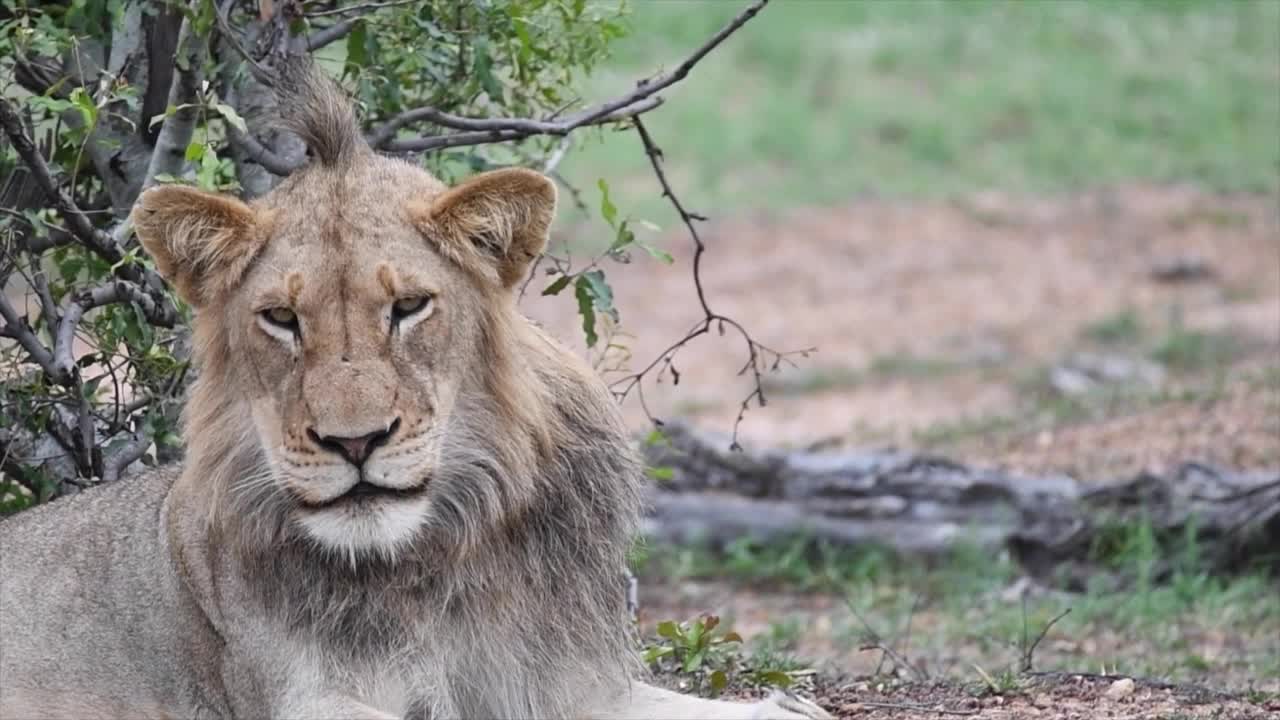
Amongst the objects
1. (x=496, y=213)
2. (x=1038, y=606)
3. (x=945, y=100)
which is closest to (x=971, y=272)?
(x=945, y=100)

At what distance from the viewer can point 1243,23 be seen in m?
20.4

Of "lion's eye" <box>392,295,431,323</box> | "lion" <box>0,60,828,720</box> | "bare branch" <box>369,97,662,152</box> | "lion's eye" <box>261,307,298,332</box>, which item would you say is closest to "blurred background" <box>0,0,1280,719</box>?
"bare branch" <box>369,97,662,152</box>

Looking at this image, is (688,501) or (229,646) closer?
(229,646)

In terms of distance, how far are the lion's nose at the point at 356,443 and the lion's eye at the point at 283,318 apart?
0.82 feet

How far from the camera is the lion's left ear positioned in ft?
13.5

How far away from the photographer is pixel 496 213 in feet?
13.6

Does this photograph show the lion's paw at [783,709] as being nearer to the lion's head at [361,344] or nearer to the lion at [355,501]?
the lion at [355,501]

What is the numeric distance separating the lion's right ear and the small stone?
272cm

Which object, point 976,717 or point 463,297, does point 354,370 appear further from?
point 976,717

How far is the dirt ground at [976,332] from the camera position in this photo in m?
9.07

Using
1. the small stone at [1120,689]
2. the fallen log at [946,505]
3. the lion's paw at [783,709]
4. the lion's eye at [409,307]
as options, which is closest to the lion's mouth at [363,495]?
the lion's eye at [409,307]

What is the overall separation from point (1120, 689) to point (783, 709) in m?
1.58

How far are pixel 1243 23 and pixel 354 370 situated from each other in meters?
18.1

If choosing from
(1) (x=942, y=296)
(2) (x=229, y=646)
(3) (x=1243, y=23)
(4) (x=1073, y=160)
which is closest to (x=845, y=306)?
(1) (x=942, y=296)
